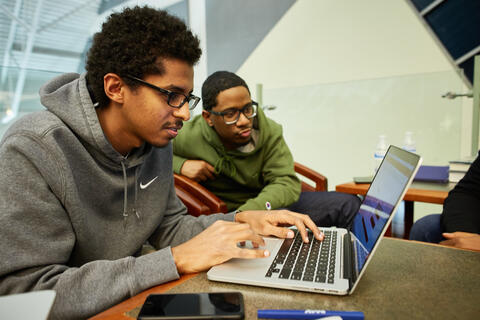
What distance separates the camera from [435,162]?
2438mm

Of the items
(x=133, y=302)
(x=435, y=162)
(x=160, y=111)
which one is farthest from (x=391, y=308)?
(x=435, y=162)

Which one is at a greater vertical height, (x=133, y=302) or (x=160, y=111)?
(x=160, y=111)

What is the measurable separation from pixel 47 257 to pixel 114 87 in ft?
1.69

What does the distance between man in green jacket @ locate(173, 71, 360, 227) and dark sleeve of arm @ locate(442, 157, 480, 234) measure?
22.3 inches

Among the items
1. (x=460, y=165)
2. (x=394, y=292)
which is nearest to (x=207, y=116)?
(x=460, y=165)

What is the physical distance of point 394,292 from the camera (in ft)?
2.01

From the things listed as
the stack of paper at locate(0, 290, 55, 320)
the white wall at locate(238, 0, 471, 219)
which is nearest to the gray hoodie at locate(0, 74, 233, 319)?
the stack of paper at locate(0, 290, 55, 320)

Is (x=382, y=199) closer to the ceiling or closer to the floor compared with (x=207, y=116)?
closer to the floor

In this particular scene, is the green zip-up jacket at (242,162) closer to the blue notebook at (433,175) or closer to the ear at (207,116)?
the ear at (207,116)

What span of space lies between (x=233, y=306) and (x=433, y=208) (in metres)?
2.82

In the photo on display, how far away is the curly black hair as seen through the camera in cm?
96

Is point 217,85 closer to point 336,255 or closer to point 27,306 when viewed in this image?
point 336,255

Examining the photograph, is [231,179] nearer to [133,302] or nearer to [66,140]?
[66,140]

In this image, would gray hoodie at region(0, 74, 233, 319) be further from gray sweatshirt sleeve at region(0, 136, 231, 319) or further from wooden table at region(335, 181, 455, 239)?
wooden table at region(335, 181, 455, 239)
